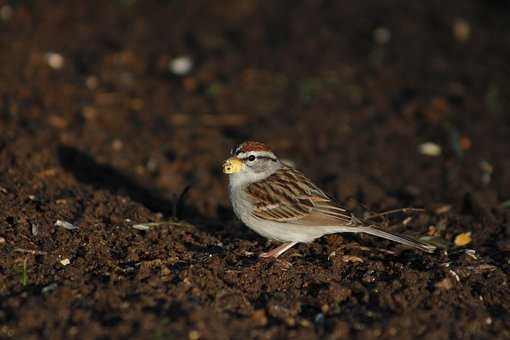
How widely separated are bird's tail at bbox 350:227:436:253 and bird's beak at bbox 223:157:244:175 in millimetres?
1207

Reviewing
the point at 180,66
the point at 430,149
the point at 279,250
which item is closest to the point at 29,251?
the point at 279,250

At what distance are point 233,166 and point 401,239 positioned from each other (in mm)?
1617

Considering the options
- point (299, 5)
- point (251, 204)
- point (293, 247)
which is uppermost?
point (299, 5)

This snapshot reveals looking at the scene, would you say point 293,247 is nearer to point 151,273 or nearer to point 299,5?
point 151,273

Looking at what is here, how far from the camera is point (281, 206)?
659cm

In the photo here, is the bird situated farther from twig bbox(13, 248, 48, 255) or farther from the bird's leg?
twig bbox(13, 248, 48, 255)

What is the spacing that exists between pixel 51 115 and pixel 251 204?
165 inches

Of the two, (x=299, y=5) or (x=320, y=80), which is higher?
(x=299, y=5)

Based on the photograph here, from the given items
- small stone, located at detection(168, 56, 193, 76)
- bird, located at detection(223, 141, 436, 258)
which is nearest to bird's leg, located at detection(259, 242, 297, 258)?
bird, located at detection(223, 141, 436, 258)

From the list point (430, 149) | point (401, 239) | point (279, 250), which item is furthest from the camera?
point (430, 149)

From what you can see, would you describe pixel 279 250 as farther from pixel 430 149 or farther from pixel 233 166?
pixel 430 149

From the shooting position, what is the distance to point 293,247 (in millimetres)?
6957

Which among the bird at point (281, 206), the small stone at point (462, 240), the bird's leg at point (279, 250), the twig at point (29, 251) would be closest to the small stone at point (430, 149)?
the small stone at point (462, 240)

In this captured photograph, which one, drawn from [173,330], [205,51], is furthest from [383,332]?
[205,51]
